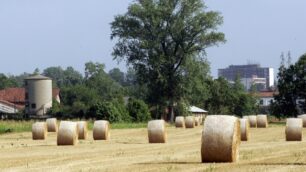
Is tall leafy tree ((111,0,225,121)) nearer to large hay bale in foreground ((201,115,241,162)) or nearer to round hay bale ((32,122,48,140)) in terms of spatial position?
round hay bale ((32,122,48,140))

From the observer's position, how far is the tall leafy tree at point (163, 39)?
83.4 m

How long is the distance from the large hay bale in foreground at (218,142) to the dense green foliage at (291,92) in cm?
7600

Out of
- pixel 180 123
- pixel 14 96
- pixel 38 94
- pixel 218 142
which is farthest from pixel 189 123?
pixel 14 96

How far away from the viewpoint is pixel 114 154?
26.7 meters

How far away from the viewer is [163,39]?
8456cm

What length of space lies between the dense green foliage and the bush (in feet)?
63.9

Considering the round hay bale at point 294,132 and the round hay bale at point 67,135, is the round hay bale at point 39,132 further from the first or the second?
the round hay bale at point 294,132

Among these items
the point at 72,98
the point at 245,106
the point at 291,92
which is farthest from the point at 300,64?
the point at 72,98

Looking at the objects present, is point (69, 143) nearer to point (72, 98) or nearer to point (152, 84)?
point (152, 84)

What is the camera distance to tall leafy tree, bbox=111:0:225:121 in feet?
274

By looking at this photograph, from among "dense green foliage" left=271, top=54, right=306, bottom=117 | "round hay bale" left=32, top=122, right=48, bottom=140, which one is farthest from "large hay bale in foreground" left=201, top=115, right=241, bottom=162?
"dense green foliage" left=271, top=54, right=306, bottom=117

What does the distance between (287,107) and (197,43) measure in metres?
17.3

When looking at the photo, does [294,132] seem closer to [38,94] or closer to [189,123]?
[189,123]

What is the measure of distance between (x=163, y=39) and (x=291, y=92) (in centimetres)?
2118
